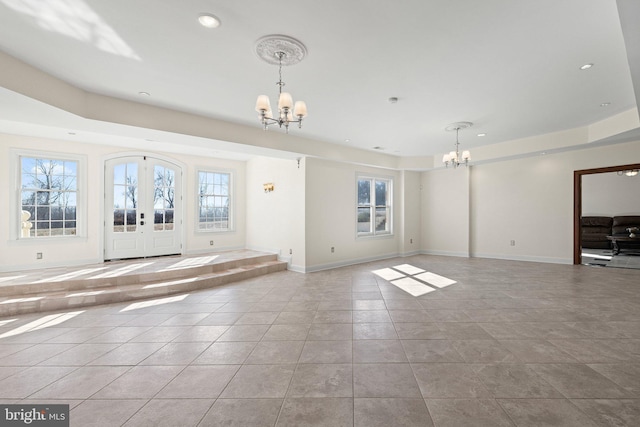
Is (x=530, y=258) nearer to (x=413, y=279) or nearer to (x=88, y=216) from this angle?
(x=413, y=279)

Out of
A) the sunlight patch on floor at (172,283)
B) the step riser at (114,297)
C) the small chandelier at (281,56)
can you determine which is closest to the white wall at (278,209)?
the step riser at (114,297)

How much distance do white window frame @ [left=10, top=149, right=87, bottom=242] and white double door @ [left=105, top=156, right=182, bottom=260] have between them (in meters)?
0.38

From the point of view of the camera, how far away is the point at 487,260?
23.4 feet

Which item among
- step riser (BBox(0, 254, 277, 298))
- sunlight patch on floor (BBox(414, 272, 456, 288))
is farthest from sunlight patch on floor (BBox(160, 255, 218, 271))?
sunlight patch on floor (BBox(414, 272, 456, 288))

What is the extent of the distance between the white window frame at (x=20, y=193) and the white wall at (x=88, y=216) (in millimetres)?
19

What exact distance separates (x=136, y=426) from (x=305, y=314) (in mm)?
2091

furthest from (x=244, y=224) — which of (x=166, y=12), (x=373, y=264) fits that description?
(x=166, y=12)

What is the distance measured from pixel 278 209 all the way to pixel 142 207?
10.3ft

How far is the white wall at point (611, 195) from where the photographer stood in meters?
8.47

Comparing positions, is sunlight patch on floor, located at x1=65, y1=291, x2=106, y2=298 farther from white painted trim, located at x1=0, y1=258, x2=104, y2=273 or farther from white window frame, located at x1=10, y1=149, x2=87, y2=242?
Answer: white window frame, located at x1=10, y1=149, x2=87, y2=242

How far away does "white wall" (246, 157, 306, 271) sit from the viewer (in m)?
6.11

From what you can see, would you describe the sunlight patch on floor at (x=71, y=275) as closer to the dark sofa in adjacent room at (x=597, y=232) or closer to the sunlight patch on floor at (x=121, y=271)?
the sunlight patch on floor at (x=121, y=271)

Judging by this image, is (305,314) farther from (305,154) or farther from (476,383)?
(305,154)

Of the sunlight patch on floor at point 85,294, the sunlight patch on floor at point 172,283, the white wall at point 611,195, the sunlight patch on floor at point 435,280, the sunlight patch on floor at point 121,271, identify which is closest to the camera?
the sunlight patch on floor at point 85,294
